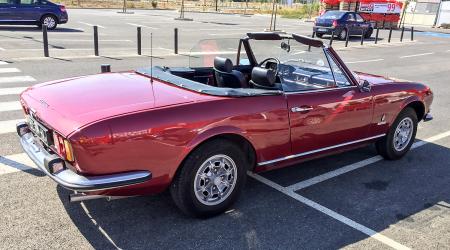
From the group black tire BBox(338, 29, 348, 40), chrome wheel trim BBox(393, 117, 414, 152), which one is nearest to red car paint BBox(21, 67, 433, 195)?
chrome wheel trim BBox(393, 117, 414, 152)

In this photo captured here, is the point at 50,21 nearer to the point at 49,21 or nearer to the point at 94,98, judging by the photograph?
the point at 49,21

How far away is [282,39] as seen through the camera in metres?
4.86

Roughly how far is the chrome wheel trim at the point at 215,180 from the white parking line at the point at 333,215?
825 millimetres

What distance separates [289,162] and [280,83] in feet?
2.61

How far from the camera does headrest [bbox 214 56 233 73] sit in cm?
459

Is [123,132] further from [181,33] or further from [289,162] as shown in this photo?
[181,33]

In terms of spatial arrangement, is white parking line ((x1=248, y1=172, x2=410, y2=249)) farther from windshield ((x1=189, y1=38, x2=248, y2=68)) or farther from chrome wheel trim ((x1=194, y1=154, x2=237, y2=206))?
windshield ((x1=189, y1=38, x2=248, y2=68))

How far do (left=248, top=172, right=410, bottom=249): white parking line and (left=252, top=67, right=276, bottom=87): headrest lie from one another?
110 centimetres

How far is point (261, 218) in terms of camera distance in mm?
3842

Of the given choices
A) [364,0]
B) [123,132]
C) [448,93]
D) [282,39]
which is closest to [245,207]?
[123,132]

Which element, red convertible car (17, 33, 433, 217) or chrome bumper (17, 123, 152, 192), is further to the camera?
red convertible car (17, 33, 433, 217)

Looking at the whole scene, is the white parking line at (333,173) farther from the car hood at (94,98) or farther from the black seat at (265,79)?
the car hood at (94,98)

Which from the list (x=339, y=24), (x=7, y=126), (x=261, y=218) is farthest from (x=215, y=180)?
(x=339, y=24)

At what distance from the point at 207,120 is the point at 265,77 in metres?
0.98
